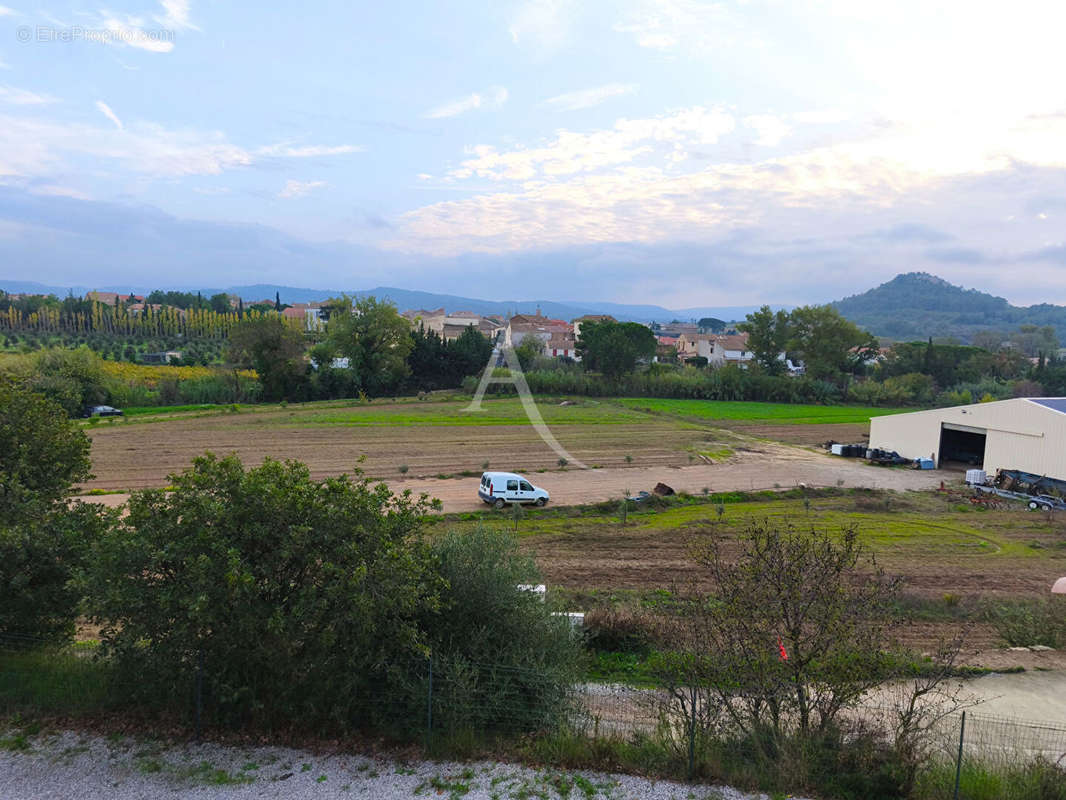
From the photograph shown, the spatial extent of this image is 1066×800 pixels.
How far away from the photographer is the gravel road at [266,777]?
8039 mm

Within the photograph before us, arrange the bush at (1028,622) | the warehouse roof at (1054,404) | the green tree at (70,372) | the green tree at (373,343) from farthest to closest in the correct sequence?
the green tree at (373,343)
the green tree at (70,372)
the warehouse roof at (1054,404)
the bush at (1028,622)

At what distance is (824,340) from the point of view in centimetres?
8544

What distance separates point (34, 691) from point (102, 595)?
2729mm

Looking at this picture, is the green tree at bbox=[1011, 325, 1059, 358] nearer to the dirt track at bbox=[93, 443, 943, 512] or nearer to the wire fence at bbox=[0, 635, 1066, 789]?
the dirt track at bbox=[93, 443, 943, 512]

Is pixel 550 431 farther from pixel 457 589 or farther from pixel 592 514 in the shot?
pixel 457 589

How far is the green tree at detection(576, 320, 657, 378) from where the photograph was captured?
77812 mm

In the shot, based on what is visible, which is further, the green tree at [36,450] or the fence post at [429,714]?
the green tree at [36,450]

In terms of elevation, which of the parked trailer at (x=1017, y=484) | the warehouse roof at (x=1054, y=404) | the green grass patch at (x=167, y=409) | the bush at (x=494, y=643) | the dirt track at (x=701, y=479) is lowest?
the dirt track at (x=701, y=479)

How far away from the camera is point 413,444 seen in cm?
4209

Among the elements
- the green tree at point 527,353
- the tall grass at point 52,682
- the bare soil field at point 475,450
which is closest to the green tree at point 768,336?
the green tree at point 527,353

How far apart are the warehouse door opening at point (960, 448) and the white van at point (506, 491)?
92.8ft

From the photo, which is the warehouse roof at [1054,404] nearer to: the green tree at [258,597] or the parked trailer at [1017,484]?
the parked trailer at [1017,484]

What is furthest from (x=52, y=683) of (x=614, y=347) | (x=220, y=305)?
(x=220, y=305)

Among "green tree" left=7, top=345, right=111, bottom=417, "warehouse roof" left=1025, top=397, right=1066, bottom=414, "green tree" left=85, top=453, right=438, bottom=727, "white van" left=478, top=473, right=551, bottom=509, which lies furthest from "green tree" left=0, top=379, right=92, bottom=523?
"green tree" left=7, top=345, right=111, bottom=417
